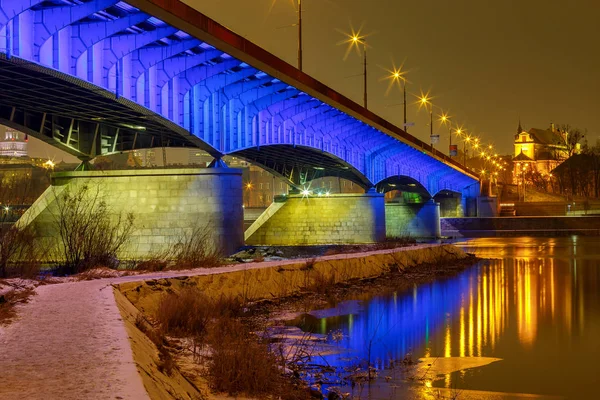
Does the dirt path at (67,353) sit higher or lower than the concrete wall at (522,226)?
lower

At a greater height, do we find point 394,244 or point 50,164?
point 50,164

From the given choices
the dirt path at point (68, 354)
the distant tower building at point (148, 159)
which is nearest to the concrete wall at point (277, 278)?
the dirt path at point (68, 354)

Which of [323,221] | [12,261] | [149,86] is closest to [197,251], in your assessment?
[149,86]

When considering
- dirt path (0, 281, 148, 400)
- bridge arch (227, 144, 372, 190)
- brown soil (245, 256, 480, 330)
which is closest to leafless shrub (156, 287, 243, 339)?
brown soil (245, 256, 480, 330)

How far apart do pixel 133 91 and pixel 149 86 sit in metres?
1.32

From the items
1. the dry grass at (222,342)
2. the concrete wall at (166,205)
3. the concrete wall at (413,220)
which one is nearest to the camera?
the dry grass at (222,342)

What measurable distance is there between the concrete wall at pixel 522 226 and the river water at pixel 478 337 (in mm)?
57488

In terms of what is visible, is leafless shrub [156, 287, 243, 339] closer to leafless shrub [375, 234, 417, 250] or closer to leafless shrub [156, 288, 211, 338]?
leafless shrub [156, 288, 211, 338]

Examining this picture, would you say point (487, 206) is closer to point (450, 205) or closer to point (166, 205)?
point (450, 205)

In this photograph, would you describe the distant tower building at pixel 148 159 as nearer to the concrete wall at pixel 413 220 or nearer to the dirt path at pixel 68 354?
the concrete wall at pixel 413 220

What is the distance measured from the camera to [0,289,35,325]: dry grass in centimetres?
1079

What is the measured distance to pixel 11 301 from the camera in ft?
40.2

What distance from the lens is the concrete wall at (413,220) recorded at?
3292 inches

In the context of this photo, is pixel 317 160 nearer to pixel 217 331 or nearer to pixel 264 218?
pixel 264 218
